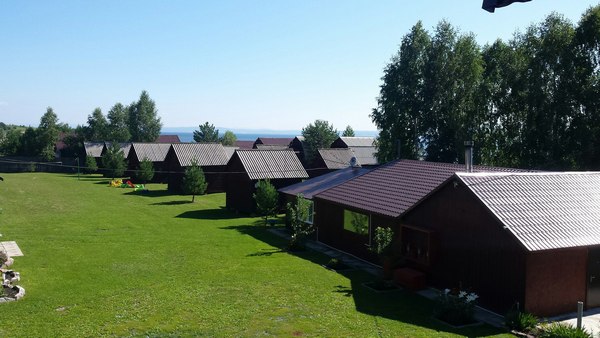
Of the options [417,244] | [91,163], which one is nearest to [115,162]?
[91,163]

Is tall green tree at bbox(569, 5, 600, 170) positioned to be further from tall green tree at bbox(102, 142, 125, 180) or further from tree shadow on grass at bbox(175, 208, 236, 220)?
tall green tree at bbox(102, 142, 125, 180)

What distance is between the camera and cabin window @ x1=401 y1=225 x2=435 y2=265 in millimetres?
19600

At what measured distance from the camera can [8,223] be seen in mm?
32375

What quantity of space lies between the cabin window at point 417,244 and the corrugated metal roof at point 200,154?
35.8 meters

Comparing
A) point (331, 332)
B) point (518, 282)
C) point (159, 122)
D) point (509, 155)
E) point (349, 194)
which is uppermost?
point (159, 122)

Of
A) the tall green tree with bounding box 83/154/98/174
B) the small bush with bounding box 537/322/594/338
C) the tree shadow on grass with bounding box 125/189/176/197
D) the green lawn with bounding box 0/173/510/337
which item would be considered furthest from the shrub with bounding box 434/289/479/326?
the tall green tree with bounding box 83/154/98/174

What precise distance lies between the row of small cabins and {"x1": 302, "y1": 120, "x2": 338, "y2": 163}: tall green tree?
1925 inches

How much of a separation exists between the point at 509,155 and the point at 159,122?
74.5 metres

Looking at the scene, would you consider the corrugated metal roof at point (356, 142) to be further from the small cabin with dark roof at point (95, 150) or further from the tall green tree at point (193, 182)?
the small cabin with dark roof at point (95, 150)

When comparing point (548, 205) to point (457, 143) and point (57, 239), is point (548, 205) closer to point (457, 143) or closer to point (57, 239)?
point (57, 239)

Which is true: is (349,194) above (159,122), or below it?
below

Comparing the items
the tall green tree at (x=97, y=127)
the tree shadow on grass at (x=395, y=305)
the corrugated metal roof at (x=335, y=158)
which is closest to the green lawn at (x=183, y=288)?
the tree shadow on grass at (x=395, y=305)

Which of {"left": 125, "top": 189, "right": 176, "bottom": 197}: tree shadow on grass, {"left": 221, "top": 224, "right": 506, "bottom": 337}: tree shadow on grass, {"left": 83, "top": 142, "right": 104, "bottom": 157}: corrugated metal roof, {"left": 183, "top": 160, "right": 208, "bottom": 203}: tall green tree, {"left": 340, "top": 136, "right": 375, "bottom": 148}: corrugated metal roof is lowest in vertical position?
{"left": 221, "top": 224, "right": 506, "bottom": 337}: tree shadow on grass

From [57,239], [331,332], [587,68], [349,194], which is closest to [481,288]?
[331,332]
